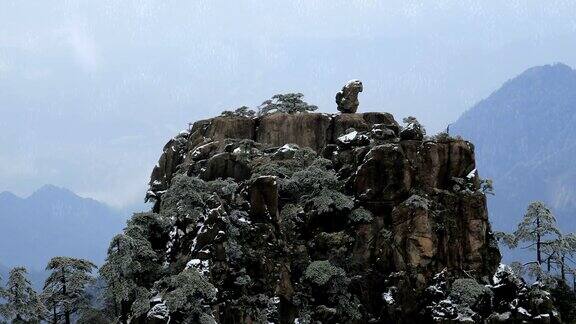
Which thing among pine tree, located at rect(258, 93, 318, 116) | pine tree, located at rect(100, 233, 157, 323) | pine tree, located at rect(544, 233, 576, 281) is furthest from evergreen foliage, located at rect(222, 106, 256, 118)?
pine tree, located at rect(544, 233, 576, 281)

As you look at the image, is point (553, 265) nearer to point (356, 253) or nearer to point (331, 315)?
point (356, 253)

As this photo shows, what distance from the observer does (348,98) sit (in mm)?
56906

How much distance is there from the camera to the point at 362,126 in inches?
2056

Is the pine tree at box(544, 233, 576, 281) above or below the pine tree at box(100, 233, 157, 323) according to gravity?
above

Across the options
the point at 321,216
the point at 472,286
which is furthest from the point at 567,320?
the point at 321,216

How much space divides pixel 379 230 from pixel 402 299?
18.5 ft

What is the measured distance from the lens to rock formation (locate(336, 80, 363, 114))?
5678cm

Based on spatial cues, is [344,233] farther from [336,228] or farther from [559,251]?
[559,251]

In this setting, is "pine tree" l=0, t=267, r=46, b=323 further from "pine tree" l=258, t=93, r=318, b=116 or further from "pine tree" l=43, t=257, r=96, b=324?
"pine tree" l=258, t=93, r=318, b=116

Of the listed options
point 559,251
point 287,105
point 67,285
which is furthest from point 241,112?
point 559,251

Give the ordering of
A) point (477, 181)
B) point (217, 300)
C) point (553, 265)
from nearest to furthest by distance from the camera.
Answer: point (217, 300) → point (477, 181) → point (553, 265)

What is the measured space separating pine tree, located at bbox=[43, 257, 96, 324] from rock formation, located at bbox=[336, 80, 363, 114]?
30.3 meters

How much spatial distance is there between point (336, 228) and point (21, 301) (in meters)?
23.8

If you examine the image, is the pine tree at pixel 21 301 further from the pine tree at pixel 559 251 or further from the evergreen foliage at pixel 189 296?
the pine tree at pixel 559 251
